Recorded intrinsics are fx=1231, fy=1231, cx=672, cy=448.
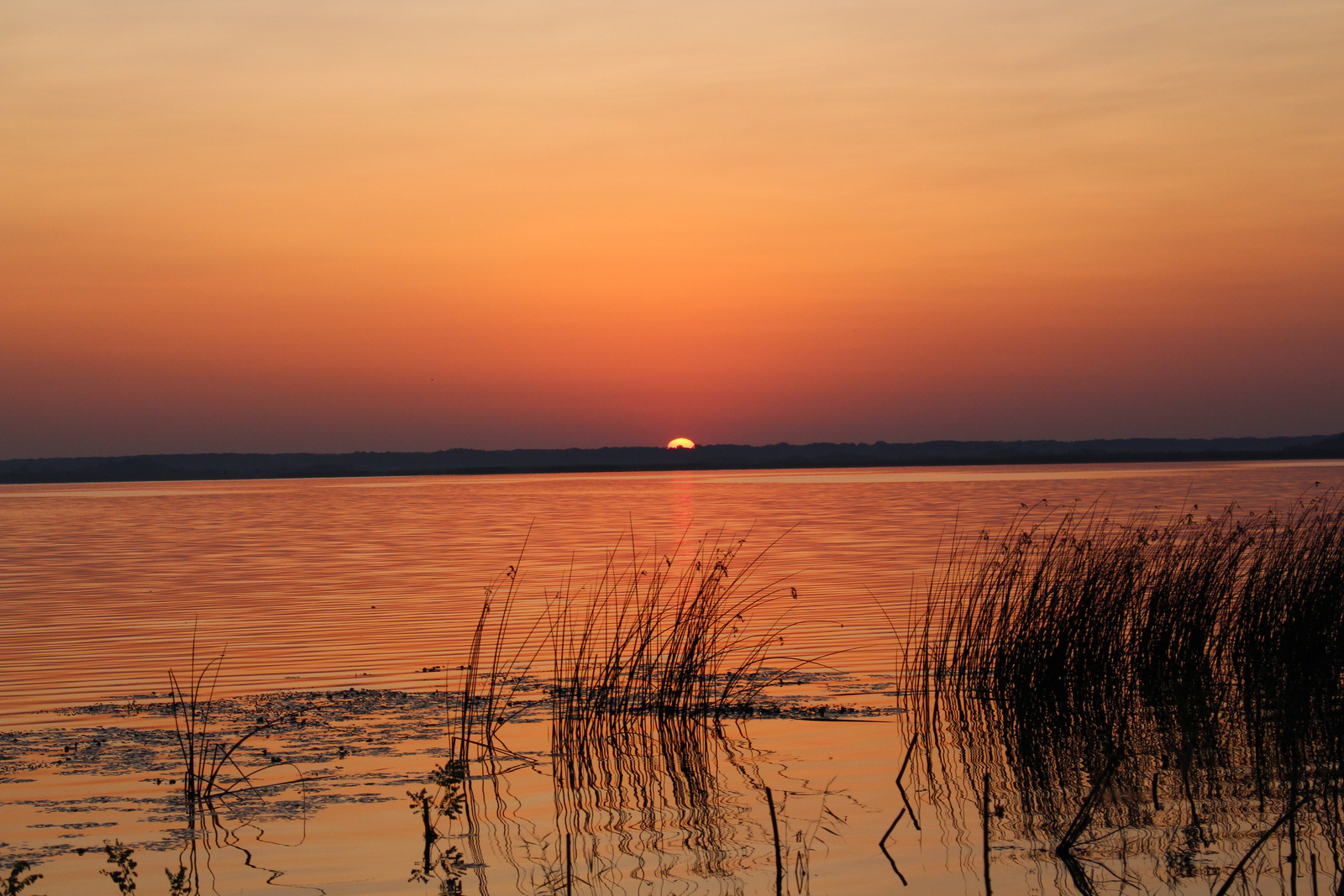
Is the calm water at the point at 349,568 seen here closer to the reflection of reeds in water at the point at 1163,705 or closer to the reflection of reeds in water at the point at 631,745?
the reflection of reeds in water at the point at 631,745

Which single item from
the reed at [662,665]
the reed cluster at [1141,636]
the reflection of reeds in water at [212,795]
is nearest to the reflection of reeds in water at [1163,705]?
the reed cluster at [1141,636]

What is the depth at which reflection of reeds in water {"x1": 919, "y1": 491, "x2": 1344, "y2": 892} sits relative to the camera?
800 centimetres

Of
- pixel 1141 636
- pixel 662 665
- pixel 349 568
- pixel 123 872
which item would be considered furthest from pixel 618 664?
pixel 349 568

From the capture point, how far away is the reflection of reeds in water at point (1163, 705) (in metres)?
8.00

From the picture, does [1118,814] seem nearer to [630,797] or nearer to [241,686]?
[630,797]

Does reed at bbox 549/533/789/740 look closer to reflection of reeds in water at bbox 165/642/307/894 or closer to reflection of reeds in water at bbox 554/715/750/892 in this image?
reflection of reeds in water at bbox 554/715/750/892

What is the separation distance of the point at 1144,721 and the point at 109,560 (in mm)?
28009

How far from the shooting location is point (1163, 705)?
11.7m

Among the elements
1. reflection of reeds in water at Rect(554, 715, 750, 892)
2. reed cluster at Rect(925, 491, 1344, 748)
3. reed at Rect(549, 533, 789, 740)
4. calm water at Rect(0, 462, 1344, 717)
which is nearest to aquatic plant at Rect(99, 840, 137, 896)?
reflection of reeds in water at Rect(554, 715, 750, 892)

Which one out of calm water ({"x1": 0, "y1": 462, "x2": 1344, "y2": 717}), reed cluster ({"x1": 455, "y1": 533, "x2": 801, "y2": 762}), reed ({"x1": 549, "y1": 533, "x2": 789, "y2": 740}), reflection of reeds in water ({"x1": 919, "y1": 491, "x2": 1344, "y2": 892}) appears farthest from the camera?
calm water ({"x1": 0, "y1": 462, "x2": 1344, "y2": 717})

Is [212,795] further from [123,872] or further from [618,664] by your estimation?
[618,664]

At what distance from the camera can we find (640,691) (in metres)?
12.3

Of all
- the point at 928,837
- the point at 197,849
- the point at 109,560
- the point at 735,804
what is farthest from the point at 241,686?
the point at 109,560

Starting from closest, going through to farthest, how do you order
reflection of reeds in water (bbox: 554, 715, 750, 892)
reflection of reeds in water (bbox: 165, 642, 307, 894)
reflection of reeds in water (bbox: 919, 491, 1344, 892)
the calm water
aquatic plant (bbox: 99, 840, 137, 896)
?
aquatic plant (bbox: 99, 840, 137, 896)
reflection of reeds in water (bbox: 554, 715, 750, 892)
reflection of reeds in water (bbox: 165, 642, 307, 894)
reflection of reeds in water (bbox: 919, 491, 1344, 892)
the calm water
